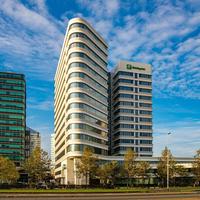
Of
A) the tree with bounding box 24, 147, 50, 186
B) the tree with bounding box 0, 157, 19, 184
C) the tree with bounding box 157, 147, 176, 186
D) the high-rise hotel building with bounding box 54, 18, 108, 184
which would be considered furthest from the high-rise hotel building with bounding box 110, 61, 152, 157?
the tree with bounding box 24, 147, 50, 186

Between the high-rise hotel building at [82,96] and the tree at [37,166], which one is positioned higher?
the high-rise hotel building at [82,96]

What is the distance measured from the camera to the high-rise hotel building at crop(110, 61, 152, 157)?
17762 centimetres

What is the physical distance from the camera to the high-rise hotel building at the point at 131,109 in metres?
178

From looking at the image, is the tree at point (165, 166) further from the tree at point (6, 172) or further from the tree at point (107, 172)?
the tree at point (6, 172)

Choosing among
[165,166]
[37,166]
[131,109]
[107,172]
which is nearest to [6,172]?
[37,166]

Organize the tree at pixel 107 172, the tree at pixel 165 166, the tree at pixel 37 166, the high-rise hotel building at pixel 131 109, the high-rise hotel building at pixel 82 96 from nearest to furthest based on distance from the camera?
the tree at pixel 37 166
the tree at pixel 107 172
the tree at pixel 165 166
the high-rise hotel building at pixel 82 96
the high-rise hotel building at pixel 131 109

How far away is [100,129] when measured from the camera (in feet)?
459

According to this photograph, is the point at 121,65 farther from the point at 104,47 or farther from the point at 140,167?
the point at 140,167

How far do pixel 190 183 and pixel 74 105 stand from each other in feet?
173

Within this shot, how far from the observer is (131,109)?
180m

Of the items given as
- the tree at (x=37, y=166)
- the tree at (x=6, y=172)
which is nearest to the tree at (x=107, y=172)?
the tree at (x=37, y=166)

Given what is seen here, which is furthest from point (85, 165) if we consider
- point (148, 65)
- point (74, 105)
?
point (148, 65)

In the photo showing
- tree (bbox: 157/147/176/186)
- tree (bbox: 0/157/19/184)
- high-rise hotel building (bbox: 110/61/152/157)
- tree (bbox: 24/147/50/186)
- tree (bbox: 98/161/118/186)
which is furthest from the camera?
high-rise hotel building (bbox: 110/61/152/157)

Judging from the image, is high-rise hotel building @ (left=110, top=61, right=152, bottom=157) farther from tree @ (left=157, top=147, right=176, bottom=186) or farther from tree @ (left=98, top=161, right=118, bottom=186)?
tree @ (left=98, top=161, right=118, bottom=186)
